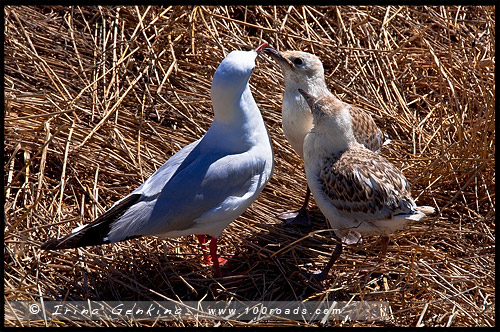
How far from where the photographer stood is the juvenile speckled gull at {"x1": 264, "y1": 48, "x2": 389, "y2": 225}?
385 centimetres

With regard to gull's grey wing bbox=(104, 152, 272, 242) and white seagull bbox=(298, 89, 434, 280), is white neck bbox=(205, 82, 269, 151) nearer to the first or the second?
gull's grey wing bbox=(104, 152, 272, 242)

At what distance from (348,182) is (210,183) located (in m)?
0.81

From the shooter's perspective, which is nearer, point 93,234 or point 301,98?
point 93,234

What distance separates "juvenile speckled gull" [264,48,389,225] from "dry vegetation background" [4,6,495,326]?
1.68ft

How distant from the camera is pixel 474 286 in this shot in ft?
11.8

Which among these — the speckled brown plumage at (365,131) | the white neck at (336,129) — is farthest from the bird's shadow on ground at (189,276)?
the speckled brown plumage at (365,131)

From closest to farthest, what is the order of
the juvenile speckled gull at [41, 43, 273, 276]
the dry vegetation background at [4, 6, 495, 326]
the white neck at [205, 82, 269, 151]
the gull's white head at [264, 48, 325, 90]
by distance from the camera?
the juvenile speckled gull at [41, 43, 273, 276], the white neck at [205, 82, 269, 151], the dry vegetation background at [4, 6, 495, 326], the gull's white head at [264, 48, 325, 90]

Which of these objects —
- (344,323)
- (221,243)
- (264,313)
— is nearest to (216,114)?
(221,243)

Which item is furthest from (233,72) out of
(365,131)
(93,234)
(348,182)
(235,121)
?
(93,234)

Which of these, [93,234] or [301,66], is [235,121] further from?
[93,234]

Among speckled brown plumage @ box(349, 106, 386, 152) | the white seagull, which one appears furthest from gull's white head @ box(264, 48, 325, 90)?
speckled brown plumage @ box(349, 106, 386, 152)

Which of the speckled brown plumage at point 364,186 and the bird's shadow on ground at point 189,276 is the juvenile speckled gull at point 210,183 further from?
the speckled brown plumage at point 364,186

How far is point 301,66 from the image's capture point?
12.6 ft

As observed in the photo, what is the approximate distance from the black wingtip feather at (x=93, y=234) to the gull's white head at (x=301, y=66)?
4.27ft
